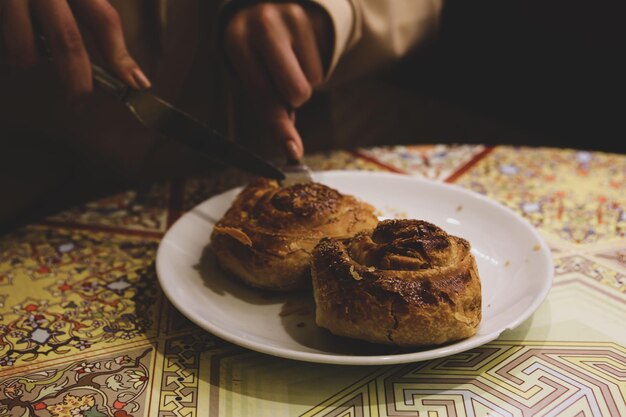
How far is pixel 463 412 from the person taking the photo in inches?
29.6

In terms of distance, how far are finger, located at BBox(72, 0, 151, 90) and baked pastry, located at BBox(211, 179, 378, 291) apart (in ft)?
1.02

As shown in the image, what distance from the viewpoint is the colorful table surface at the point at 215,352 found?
772mm

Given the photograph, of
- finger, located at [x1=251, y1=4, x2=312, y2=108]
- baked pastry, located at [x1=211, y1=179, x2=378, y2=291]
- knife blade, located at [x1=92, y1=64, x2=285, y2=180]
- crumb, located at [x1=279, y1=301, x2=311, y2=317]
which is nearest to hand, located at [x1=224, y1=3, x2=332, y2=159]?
finger, located at [x1=251, y1=4, x2=312, y2=108]

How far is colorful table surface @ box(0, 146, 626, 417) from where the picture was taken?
0.77 meters

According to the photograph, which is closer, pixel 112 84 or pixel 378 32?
pixel 112 84

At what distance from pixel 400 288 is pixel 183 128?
0.52 metres

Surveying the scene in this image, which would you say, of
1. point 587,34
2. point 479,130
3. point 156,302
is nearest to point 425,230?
point 156,302

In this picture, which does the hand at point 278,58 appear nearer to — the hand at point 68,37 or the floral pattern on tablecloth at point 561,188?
the hand at point 68,37

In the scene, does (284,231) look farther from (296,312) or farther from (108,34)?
(108,34)

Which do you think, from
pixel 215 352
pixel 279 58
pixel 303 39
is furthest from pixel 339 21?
pixel 215 352

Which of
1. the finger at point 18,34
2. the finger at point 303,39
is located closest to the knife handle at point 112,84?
the finger at point 18,34

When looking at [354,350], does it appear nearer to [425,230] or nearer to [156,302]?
[425,230]

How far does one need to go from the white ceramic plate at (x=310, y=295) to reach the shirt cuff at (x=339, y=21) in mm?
270

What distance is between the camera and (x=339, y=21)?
54.5 inches
